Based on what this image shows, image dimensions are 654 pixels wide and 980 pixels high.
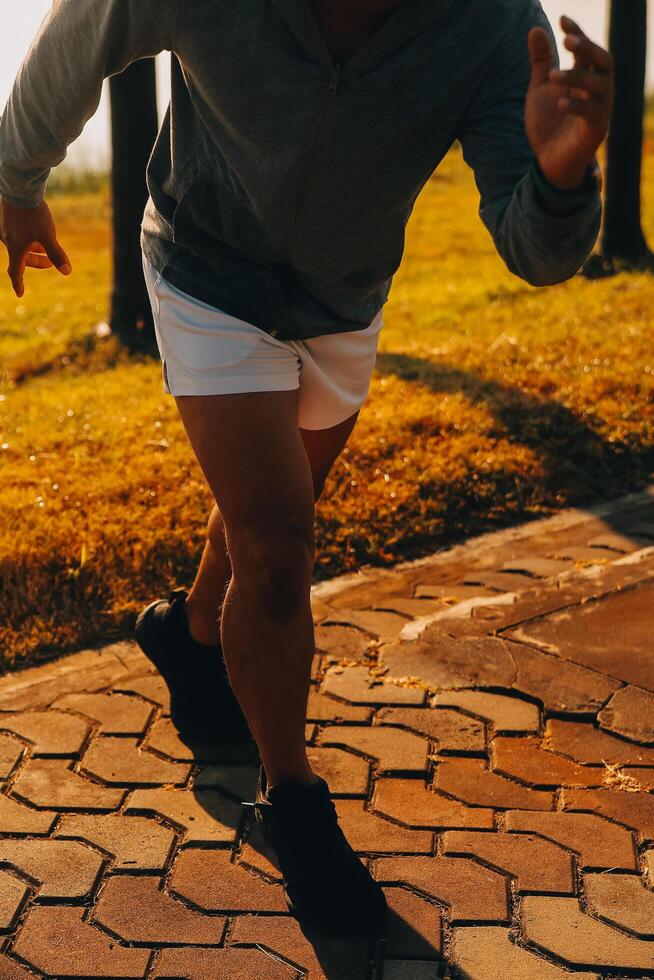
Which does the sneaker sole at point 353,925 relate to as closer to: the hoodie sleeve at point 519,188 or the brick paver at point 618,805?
the brick paver at point 618,805

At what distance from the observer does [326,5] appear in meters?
2.44

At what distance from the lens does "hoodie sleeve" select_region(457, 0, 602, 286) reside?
2.22 metres

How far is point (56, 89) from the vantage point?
2619mm

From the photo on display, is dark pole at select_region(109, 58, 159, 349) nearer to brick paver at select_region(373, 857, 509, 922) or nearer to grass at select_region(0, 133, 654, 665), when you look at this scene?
grass at select_region(0, 133, 654, 665)

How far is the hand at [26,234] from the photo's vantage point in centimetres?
293

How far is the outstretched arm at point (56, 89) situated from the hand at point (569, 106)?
0.73m

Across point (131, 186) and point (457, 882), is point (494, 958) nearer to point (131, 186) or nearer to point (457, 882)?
point (457, 882)

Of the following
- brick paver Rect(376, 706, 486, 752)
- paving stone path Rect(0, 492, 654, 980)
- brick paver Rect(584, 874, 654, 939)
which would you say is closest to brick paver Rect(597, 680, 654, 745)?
paving stone path Rect(0, 492, 654, 980)

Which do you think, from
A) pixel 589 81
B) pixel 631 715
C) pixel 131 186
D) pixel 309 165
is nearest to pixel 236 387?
pixel 309 165

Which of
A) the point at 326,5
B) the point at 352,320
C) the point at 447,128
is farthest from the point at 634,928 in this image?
the point at 326,5

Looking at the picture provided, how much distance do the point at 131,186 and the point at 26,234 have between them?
531 cm

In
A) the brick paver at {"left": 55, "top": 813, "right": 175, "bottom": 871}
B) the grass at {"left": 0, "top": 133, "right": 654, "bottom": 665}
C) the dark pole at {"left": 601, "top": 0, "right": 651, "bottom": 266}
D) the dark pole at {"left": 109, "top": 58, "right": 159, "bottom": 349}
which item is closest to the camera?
the brick paver at {"left": 55, "top": 813, "right": 175, "bottom": 871}

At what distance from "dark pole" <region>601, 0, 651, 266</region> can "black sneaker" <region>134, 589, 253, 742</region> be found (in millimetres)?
7011

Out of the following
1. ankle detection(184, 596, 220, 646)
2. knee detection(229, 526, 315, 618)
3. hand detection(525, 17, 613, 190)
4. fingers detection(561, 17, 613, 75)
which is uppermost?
fingers detection(561, 17, 613, 75)
